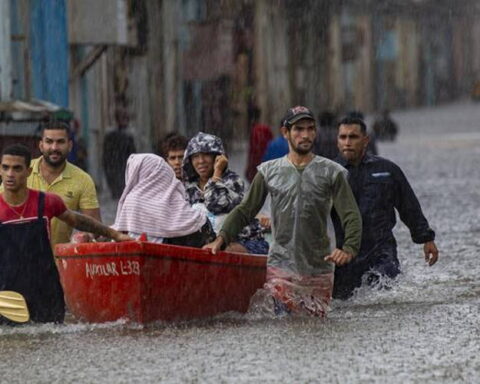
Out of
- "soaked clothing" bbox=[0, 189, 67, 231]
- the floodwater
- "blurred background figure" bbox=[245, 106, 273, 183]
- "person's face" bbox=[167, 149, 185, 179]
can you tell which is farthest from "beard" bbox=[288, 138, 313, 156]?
"blurred background figure" bbox=[245, 106, 273, 183]

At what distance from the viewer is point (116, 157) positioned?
2955 cm

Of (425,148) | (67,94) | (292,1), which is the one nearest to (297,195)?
(67,94)

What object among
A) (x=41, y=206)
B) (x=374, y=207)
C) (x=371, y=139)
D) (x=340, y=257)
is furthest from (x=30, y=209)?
A: (x=371, y=139)

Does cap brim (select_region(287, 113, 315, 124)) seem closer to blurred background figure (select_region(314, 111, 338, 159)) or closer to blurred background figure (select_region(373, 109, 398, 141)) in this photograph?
blurred background figure (select_region(314, 111, 338, 159))

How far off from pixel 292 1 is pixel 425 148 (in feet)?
50.2

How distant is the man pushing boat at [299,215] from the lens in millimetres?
12680

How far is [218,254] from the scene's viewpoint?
41.5ft

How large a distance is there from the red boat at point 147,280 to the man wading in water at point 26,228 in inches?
9.2

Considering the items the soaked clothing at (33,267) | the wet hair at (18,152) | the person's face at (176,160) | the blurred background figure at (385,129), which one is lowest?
the blurred background figure at (385,129)

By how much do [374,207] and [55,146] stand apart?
2.44 meters

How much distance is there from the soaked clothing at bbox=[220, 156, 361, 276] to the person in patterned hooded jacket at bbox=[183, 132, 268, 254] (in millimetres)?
599

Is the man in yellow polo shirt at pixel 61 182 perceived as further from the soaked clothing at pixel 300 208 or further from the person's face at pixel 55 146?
the soaked clothing at pixel 300 208

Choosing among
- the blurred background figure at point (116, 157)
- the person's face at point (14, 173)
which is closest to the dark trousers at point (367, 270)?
the person's face at point (14, 173)

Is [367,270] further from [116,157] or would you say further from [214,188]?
[116,157]
